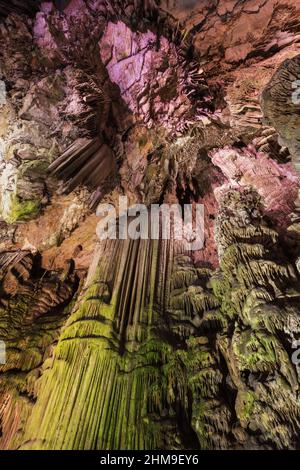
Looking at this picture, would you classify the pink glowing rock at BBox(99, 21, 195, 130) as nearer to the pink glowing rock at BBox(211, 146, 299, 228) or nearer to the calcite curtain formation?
the calcite curtain formation

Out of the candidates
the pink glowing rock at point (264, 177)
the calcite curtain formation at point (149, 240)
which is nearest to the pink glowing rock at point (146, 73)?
the calcite curtain formation at point (149, 240)

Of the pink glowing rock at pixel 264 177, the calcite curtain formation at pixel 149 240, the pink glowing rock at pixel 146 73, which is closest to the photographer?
the calcite curtain formation at pixel 149 240

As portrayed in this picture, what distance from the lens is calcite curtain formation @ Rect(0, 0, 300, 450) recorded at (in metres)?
3.12

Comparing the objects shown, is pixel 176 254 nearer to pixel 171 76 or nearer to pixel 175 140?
pixel 175 140

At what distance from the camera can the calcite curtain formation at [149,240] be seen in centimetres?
312

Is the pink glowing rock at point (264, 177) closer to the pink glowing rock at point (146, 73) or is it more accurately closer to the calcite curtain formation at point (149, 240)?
the calcite curtain formation at point (149, 240)

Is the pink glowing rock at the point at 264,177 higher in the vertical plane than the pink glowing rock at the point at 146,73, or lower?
lower

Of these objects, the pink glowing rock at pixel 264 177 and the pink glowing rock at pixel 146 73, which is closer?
the pink glowing rock at pixel 264 177

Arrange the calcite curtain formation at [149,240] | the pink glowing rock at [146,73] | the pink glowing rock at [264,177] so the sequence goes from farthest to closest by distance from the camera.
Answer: the pink glowing rock at [146,73], the pink glowing rock at [264,177], the calcite curtain formation at [149,240]

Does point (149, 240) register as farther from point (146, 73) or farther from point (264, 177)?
point (146, 73)

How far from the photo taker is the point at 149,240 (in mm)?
5566

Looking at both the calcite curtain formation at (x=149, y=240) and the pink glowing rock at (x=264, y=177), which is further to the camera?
the pink glowing rock at (x=264, y=177)

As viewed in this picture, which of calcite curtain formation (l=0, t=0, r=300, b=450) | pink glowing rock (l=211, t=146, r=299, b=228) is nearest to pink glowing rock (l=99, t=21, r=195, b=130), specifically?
calcite curtain formation (l=0, t=0, r=300, b=450)
